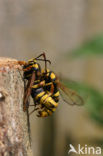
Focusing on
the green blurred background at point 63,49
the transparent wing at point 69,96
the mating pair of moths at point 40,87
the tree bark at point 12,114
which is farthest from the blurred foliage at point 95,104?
the tree bark at point 12,114

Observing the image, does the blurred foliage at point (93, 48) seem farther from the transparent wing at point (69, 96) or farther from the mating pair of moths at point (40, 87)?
the mating pair of moths at point (40, 87)

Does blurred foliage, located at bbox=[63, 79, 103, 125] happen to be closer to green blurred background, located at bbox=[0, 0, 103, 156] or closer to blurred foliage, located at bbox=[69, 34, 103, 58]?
green blurred background, located at bbox=[0, 0, 103, 156]

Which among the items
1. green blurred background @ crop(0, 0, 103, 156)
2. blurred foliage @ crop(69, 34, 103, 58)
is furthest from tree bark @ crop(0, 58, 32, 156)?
blurred foliage @ crop(69, 34, 103, 58)

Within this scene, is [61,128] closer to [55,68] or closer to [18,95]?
[55,68]

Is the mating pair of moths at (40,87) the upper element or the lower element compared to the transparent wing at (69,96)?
upper

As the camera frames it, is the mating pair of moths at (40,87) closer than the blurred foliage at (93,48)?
Yes

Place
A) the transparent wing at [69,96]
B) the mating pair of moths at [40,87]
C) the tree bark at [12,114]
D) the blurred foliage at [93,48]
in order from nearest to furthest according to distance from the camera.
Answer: the tree bark at [12,114] < the mating pair of moths at [40,87] < the transparent wing at [69,96] < the blurred foliage at [93,48]

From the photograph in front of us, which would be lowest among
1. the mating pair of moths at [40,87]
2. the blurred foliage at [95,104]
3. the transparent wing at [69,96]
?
the blurred foliage at [95,104]

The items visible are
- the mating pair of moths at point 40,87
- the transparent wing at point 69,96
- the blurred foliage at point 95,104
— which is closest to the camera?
the mating pair of moths at point 40,87

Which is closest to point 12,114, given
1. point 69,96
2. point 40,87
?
point 40,87
